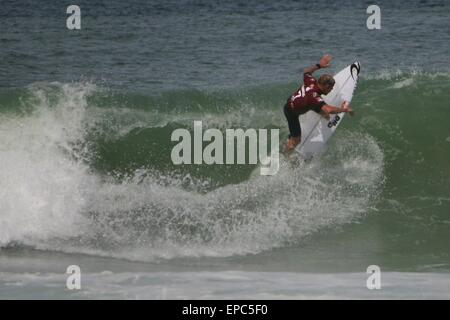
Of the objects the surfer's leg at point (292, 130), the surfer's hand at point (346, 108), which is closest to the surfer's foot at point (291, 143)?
the surfer's leg at point (292, 130)

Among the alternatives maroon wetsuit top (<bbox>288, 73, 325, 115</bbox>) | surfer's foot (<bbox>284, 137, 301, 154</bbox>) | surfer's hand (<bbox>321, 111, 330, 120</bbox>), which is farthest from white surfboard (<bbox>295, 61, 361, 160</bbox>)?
maroon wetsuit top (<bbox>288, 73, 325, 115</bbox>)

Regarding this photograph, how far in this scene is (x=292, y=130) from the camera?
39.0ft

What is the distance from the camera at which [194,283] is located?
8.97m

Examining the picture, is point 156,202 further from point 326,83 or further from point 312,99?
point 326,83

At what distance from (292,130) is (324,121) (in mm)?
607

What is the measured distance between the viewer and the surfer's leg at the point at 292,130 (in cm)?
1183

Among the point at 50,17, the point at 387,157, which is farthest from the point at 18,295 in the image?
the point at 50,17

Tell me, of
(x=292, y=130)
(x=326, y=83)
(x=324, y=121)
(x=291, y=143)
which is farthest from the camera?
(x=324, y=121)

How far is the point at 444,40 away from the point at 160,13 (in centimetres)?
710

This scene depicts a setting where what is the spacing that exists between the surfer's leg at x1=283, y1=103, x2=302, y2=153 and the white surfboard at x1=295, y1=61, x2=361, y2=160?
3.8 inches

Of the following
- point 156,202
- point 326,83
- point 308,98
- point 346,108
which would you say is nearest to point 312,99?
point 308,98

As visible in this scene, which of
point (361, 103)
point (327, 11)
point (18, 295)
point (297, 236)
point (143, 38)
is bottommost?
point (18, 295)

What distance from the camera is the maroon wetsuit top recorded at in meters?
11.5

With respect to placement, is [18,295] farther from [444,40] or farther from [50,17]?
[50,17]
